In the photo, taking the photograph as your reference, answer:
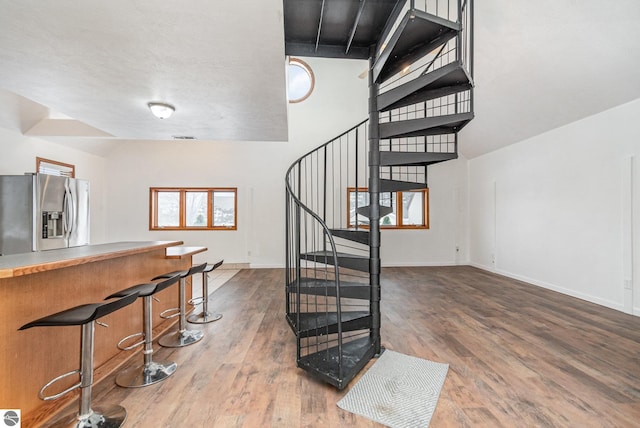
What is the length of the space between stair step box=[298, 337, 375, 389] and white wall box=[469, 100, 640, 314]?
11.8 ft

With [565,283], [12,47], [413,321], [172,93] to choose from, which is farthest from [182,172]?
[565,283]

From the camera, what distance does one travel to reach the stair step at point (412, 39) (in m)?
1.95

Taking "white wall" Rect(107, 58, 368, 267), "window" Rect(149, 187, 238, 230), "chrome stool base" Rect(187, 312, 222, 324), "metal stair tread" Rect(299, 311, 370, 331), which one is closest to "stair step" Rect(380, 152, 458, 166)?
"metal stair tread" Rect(299, 311, 370, 331)

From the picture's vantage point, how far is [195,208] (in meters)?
6.46

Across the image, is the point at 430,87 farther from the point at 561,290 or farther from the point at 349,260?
the point at 561,290

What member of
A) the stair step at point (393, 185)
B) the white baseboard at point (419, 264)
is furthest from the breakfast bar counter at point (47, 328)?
the white baseboard at point (419, 264)

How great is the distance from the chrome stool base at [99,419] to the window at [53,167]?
476cm

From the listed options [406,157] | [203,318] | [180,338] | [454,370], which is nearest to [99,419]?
[180,338]

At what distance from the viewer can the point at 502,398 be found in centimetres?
187

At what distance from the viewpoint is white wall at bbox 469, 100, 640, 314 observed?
11.4 ft

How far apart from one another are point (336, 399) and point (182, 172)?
5.98 metres

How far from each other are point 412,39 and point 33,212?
5.07 metres

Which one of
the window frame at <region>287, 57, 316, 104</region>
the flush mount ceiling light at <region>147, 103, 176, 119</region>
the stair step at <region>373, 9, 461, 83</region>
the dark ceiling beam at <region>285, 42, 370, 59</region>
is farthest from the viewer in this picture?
the window frame at <region>287, 57, 316, 104</region>

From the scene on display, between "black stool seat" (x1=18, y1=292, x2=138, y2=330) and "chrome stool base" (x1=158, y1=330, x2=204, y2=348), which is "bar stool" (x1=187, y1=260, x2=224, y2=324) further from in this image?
"black stool seat" (x1=18, y1=292, x2=138, y2=330)
